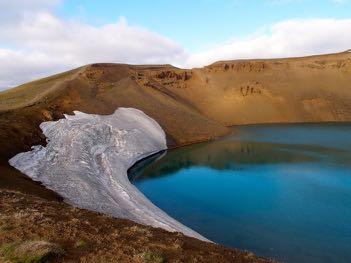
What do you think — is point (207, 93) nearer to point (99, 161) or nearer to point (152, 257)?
point (99, 161)

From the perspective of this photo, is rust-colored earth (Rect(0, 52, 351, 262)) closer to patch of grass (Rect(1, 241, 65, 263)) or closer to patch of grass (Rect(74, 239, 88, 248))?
patch of grass (Rect(74, 239, 88, 248))

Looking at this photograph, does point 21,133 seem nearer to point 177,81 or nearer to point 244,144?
point 244,144

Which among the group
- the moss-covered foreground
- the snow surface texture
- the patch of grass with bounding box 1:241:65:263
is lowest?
the snow surface texture

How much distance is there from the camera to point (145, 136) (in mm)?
49906

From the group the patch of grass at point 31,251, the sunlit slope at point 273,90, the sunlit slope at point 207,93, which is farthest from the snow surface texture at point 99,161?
the sunlit slope at point 273,90

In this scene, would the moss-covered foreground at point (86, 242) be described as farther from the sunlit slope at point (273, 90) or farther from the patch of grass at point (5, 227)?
the sunlit slope at point (273, 90)

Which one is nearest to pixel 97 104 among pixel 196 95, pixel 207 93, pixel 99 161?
pixel 99 161

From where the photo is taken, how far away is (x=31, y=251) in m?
10.3

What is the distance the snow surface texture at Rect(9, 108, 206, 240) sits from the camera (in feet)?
79.3

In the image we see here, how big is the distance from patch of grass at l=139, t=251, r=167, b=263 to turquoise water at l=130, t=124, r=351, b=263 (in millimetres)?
9859

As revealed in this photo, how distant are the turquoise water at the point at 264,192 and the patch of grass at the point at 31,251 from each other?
11948 mm

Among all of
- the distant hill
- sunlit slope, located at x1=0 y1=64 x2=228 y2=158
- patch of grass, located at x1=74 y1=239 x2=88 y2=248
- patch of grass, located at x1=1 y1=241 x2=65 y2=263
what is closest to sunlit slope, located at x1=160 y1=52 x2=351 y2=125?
the distant hill

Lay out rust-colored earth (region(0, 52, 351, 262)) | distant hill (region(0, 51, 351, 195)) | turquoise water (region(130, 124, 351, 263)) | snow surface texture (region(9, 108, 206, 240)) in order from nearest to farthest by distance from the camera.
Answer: turquoise water (region(130, 124, 351, 263)) < snow surface texture (region(9, 108, 206, 240)) < rust-colored earth (region(0, 52, 351, 262)) < distant hill (region(0, 51, 351, 195))

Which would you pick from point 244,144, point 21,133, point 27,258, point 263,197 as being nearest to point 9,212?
point 27,258
